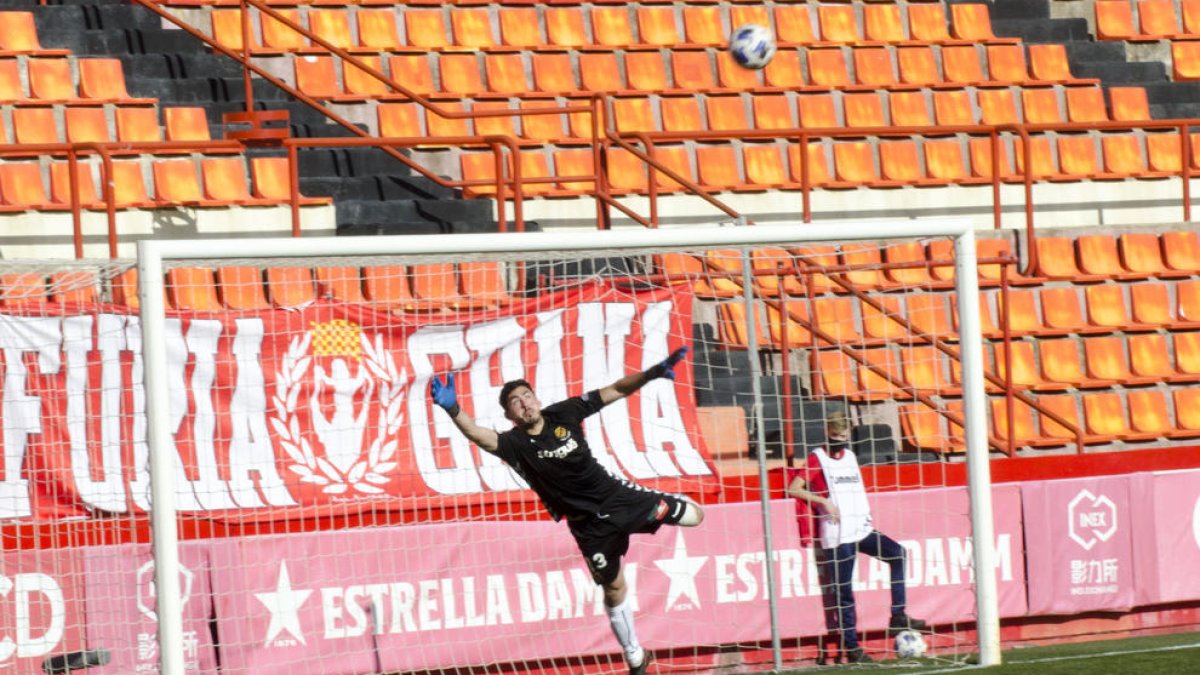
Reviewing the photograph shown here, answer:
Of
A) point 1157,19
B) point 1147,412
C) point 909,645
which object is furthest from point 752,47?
point 1157,19

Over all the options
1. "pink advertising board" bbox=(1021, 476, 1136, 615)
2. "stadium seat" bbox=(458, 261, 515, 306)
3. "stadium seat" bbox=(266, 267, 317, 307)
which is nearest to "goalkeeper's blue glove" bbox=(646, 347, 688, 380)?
"stadium seat" bbox=(458, 261, 515, 306)

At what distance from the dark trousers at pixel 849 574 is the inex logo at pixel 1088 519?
1191 mm

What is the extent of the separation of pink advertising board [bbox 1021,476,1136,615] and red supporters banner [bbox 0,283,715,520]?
1998 mm

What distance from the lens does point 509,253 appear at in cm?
904

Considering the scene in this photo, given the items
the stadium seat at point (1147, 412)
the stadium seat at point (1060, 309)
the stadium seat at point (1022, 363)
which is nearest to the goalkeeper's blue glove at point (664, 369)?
the stadium seat at point (1022, 363)

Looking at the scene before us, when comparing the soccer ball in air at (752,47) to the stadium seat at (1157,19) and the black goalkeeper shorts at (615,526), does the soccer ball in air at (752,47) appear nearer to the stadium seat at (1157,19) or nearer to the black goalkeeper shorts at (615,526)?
the black goalkeeper shorts at (615,526)

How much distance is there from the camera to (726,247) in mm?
9188

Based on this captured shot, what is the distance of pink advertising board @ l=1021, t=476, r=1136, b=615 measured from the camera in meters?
11.3

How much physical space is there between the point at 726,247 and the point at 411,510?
92.4 inches

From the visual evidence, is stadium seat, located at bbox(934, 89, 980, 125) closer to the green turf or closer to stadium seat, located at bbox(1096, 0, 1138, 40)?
stadium seat, located at bbox(1096, 0, 1138, 40)

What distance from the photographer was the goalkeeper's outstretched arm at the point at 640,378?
8.68m

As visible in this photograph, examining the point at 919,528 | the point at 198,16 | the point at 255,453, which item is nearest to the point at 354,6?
the point at 198,16

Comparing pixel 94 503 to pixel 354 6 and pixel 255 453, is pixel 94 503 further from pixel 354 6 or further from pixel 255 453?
pixel 354 6

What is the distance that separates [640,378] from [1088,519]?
3.74m
